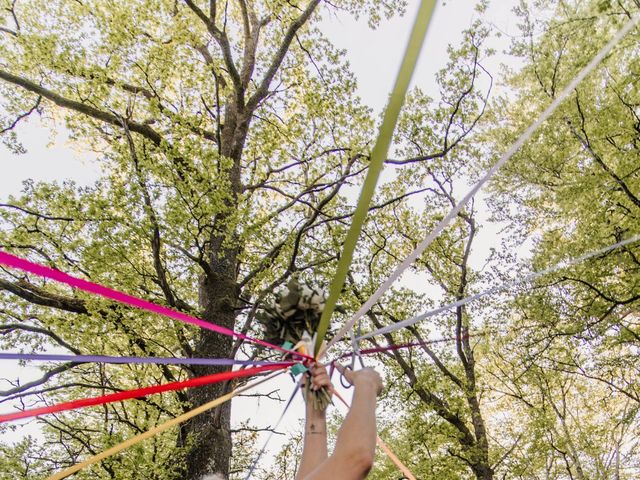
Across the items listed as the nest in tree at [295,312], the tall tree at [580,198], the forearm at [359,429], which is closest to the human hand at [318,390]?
the nest in tree at [295,312]

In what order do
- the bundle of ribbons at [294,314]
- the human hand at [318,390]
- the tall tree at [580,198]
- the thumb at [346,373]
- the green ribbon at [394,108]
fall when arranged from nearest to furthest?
the green ribbon at [394,108], the thumb at [346,373], the human hand at [318,390], the bundle of ribbons at [294,314], the tall tree at [580,198]

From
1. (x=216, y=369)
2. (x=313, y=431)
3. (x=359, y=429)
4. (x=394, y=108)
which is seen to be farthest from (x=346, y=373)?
(x=216, y=369)

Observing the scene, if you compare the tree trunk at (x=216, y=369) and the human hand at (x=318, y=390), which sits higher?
the tree trunk at (x=216, y=369)

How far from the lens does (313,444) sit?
2.20 metres

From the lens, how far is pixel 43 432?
415 inches

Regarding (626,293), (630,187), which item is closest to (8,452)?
(626,293)

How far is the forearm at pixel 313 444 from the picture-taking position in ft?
7.07

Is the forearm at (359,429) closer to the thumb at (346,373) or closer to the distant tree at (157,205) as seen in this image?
the thumb at (346,373)

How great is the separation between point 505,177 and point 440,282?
10.4 feet

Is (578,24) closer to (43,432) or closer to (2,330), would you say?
(2,330)

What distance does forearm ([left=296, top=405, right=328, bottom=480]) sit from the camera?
215cm

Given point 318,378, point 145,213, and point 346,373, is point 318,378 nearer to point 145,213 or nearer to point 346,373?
point 346,373

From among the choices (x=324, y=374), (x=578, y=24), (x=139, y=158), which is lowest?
(x=324, y=374)

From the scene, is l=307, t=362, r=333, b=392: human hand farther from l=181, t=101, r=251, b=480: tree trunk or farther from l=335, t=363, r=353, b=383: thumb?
l=181, t=101, r=251, b=480: tree trunk
